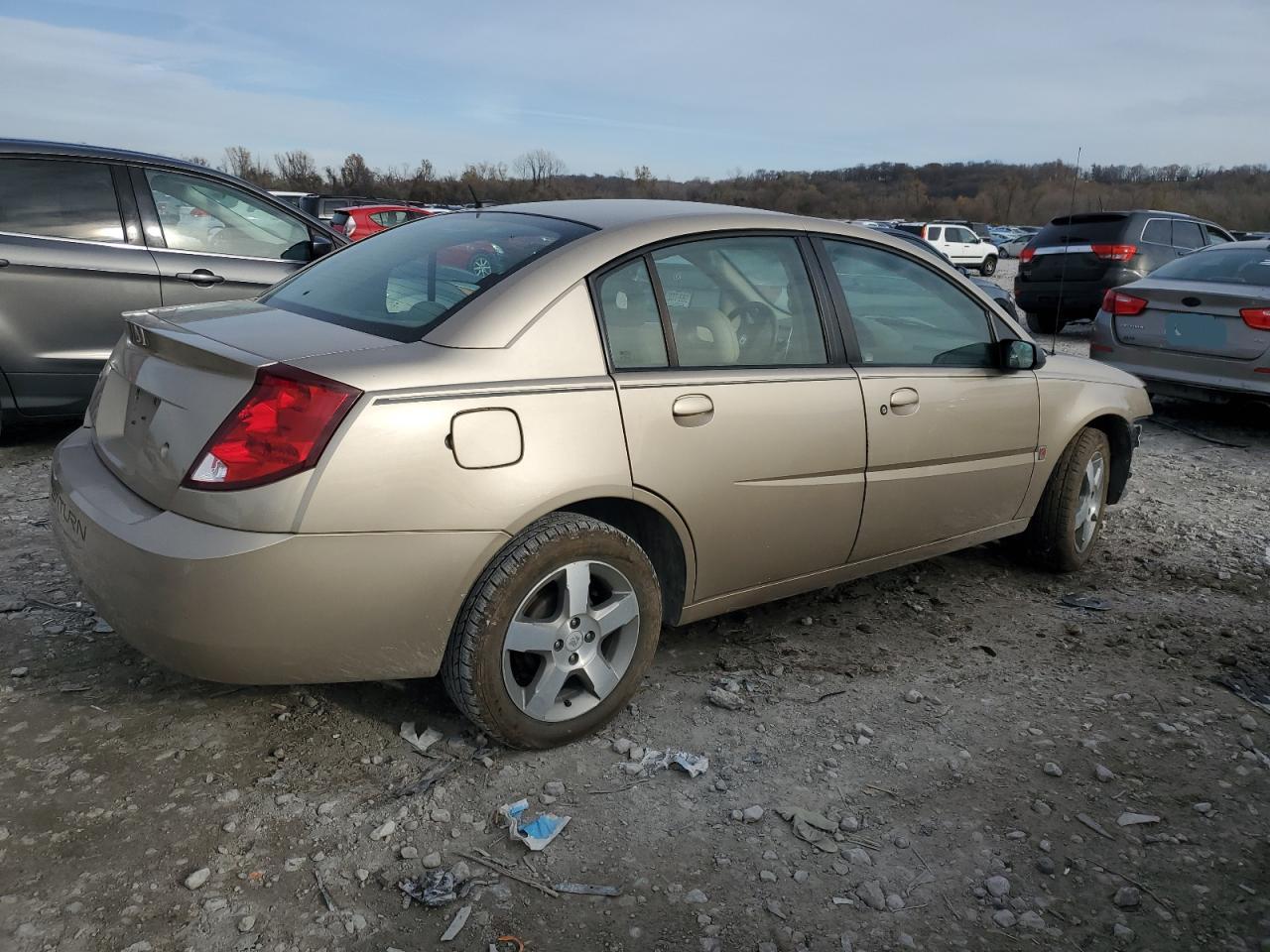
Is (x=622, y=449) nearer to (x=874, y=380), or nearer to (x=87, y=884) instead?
(x=874, y=380)

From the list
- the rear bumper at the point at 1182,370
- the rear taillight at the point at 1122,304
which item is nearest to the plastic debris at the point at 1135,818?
the rear bumper at the point at 1182,370

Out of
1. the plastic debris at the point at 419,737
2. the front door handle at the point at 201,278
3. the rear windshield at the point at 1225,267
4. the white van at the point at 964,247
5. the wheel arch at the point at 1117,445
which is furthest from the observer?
the white van at the point at 964,247

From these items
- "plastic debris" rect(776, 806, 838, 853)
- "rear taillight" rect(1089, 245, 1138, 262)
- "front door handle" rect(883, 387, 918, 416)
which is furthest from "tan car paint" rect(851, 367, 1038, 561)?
"rear taillight" rect(1089, 245, 1138, 262)

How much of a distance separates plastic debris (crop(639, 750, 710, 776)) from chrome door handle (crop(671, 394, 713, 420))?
1.00 meters

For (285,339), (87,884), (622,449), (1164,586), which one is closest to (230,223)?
(285,339)

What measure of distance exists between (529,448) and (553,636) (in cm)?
56

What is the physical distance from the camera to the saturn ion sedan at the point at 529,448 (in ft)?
8.07

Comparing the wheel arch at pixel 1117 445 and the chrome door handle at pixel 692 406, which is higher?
the chrome door handle at pixel 692 406

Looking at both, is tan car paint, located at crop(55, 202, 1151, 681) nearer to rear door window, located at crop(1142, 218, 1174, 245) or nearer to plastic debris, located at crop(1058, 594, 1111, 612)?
plastic debris, located at crop(1058, 594, 1111, 612)

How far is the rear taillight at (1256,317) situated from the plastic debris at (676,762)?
615cm

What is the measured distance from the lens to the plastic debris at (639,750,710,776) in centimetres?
289

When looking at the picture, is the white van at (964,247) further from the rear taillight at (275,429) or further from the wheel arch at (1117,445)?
the rear taillight at (275,429)

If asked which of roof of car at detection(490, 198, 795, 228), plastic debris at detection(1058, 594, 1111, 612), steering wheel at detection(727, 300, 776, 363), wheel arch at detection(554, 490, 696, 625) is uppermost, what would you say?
roof of car at detection(490, 198, 795, 228)

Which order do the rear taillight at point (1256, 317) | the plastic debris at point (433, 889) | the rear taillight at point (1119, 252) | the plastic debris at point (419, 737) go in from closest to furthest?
the plastic debris at point (433, 889)
the plastic debris at point (419, 737)
the rear taillight at point (1256, 317)
the rear taillight at point (1119, 252)
